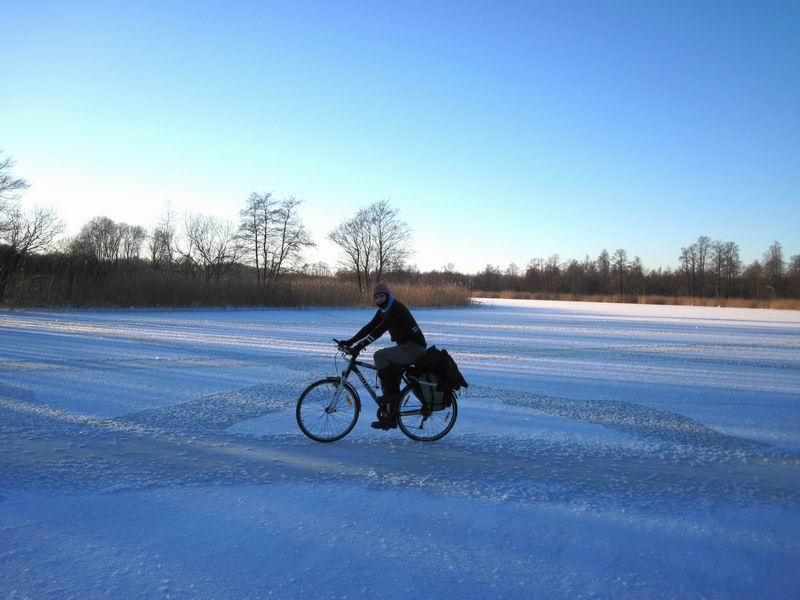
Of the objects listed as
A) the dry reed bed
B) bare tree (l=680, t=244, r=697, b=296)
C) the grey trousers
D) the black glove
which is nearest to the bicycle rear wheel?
the grey trousers

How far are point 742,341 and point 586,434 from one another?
53.8 ft

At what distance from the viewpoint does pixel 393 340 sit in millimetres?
5988

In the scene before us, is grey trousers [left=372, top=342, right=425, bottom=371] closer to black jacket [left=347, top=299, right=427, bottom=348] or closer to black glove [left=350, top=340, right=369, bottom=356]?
black jacket [left=347, top=299, right=427, bottom=348]

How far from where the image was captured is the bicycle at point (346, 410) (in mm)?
6148

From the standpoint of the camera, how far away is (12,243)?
33500 mm

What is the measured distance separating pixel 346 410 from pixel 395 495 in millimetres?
1848

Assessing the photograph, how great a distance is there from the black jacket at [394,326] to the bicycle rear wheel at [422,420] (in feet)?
2.05

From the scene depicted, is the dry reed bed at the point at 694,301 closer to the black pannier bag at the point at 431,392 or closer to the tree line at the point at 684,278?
the tree line at the point at 684,278

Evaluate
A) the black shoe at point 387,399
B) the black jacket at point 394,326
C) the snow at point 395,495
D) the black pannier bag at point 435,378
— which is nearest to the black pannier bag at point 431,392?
the black pannier bag at point 435,378

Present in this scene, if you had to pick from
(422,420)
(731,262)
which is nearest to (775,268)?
(731,262)

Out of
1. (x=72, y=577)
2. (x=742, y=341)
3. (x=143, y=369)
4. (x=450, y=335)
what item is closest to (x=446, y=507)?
(x=72, y=577)

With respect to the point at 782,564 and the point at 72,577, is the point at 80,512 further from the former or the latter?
the point at 782,564

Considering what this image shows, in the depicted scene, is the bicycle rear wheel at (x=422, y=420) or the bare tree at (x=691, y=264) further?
the bare tree at (x=691, y=264)

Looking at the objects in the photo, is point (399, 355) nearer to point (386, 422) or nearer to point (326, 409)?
point (386, 422)
